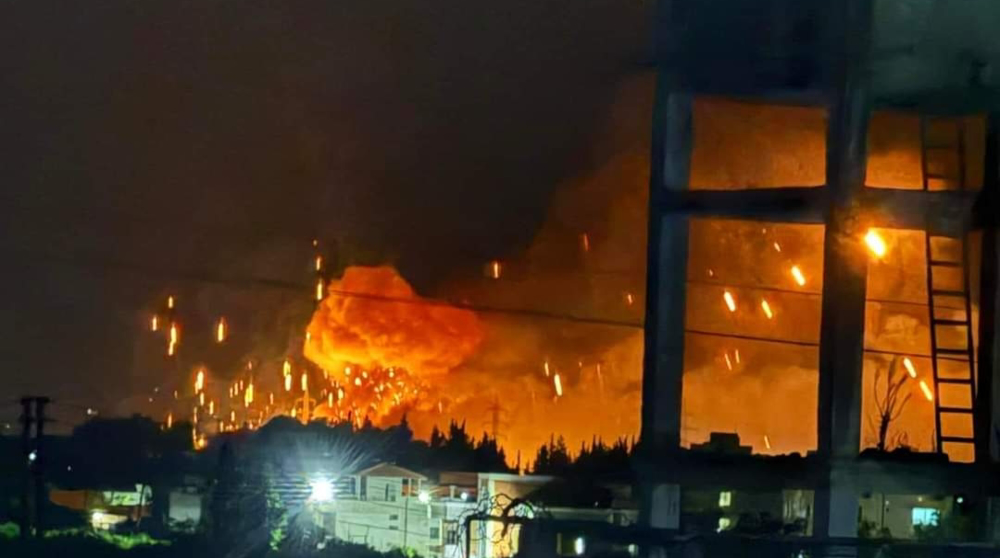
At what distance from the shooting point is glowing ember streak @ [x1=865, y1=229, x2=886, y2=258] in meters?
7.24

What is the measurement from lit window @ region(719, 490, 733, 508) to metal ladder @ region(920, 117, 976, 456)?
56.7 inches

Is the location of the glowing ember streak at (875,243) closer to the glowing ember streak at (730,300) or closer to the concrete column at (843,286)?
the concrete column at (843,286)

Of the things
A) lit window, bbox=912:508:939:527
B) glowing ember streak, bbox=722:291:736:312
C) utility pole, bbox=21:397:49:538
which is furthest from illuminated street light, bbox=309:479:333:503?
lit window, bbox=912:508:939:527

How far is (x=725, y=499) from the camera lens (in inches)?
297

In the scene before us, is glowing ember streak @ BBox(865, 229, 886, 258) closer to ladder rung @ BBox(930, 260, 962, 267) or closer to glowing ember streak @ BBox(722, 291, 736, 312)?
ladder rung @ BBox(930, 260, 962, 267)

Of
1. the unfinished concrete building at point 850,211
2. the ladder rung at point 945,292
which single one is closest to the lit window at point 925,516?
the unfinished concrete building at point 850,211

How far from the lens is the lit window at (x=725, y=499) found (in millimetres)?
7523

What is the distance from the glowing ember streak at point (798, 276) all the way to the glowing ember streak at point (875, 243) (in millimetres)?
1139

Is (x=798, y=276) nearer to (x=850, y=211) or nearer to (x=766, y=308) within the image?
(x=766, y=308)

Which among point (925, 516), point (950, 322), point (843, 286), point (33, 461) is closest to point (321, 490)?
point (33, 461)

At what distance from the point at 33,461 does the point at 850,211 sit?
723 centimetres

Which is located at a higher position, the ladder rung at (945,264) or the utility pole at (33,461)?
the ladder rung at (945,264)

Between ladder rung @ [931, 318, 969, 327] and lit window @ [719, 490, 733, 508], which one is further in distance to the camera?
ladder rung @ [931, 318, 969, 327]

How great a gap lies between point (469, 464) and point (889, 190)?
3905mm
